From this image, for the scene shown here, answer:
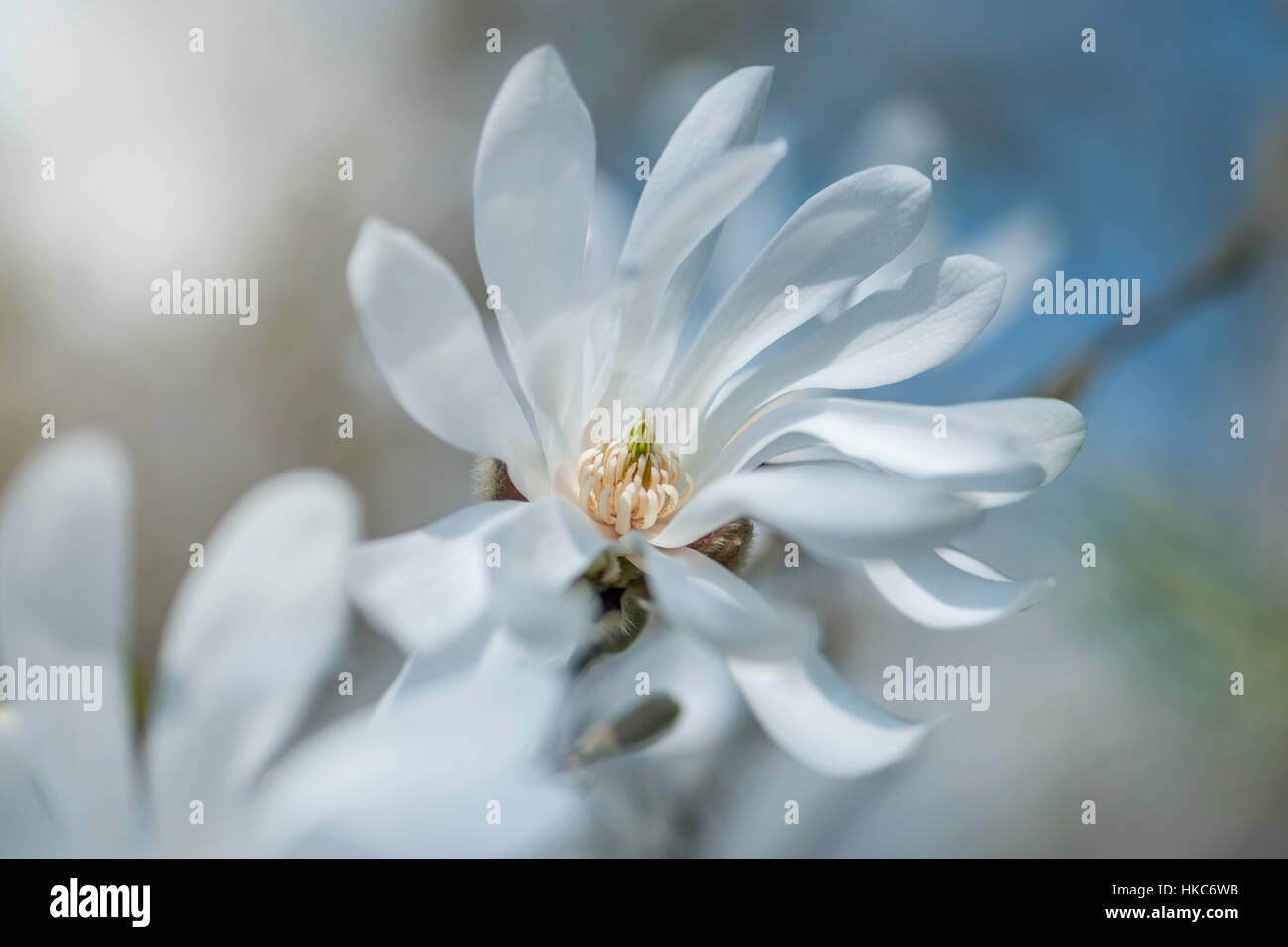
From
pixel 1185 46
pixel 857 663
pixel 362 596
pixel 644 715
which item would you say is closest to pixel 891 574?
pixel 644 715

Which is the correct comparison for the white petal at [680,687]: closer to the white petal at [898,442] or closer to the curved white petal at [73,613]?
the white petal at [898,442]

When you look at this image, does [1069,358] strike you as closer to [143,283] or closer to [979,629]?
[979,629]

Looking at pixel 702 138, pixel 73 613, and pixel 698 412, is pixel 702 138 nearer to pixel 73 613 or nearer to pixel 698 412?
pixel 698 412

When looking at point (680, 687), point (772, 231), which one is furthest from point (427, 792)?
point (772, 231)
